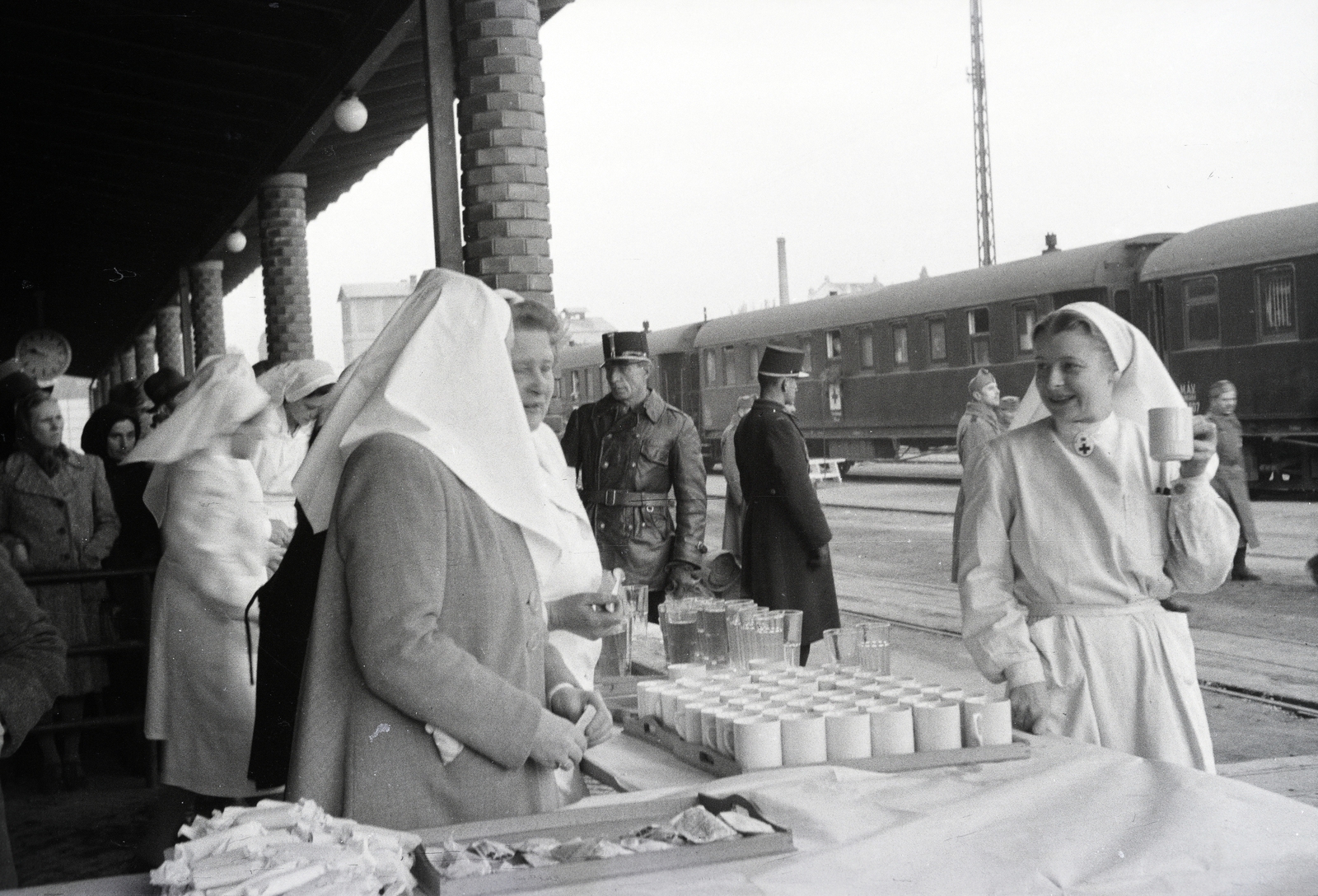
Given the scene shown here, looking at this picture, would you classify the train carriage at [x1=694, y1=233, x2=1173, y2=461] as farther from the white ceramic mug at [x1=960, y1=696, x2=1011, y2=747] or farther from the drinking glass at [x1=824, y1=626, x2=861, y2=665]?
the white ceramic mug at [x1=960, y1=696, x2=1011, y2=747]

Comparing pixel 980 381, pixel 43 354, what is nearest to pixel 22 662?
pixel 980 381

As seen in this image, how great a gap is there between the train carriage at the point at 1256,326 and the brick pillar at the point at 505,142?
12256mm

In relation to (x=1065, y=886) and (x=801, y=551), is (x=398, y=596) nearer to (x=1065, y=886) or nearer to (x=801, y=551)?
(x=1065, y=886)

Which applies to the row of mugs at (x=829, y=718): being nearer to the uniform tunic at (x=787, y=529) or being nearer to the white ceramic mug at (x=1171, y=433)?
the white ceramic mug at (x=1171, y=433)

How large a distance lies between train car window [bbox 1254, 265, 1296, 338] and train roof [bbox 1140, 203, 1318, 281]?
18 cm

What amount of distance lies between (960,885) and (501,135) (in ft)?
16.2

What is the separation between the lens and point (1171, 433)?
279cm

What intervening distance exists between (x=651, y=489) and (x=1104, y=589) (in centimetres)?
348

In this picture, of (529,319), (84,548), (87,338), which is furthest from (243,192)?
(87,338)

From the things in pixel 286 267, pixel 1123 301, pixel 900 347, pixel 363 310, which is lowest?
pixel 900 347

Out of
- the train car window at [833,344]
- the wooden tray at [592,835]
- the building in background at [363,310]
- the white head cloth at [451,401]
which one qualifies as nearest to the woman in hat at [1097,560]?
the wooden tray at [592,835]

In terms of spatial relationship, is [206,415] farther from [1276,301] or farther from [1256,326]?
[1256,326]

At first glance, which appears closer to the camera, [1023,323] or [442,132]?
[442,132]

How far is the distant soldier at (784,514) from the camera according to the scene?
20.8ft
